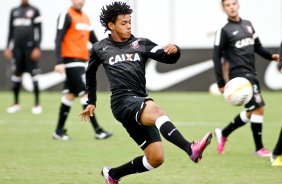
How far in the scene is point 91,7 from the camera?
21.9 metres

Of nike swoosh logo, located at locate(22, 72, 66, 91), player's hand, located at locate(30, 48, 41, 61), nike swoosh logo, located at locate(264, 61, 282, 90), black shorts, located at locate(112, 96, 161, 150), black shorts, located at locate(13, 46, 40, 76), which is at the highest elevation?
black shorts, located at locate(112, 96, 161, 150)

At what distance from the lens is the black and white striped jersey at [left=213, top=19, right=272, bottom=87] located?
33.2ft

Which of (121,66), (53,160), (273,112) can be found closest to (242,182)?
(121,66)

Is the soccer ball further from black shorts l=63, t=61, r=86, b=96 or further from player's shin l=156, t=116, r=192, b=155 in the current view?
black shorts l=63, t=61, r=86, b=96

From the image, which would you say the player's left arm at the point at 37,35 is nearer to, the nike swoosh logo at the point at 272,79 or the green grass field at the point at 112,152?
the green grass field at the point at 112,152

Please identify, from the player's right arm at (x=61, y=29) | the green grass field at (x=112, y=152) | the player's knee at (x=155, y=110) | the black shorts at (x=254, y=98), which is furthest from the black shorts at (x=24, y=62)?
the player's knee at (x=155, y=110)

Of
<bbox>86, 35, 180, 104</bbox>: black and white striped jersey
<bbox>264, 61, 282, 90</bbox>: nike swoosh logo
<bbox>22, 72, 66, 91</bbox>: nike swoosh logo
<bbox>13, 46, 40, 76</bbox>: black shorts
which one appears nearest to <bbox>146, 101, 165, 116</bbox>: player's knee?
<bbox>86, 35, 180, 104</bbox>: black and white striped jersey

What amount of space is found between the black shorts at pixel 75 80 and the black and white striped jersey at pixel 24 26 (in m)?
5.09

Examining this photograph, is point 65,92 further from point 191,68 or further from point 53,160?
point 191,68

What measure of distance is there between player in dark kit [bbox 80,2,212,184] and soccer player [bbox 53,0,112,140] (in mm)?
4010

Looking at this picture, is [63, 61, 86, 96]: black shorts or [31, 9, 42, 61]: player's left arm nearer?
[63, 61, 86, 96]: black shorts

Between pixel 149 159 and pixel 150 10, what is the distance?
14801mm

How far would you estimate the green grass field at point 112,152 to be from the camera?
8414mm

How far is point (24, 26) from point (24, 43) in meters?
0.45
